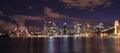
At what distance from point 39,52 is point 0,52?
23.3 ft

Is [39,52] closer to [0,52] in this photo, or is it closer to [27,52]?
[27,52]

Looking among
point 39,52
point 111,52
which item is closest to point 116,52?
point 111,52

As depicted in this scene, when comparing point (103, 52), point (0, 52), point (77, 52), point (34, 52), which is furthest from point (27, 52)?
point (103, 52)

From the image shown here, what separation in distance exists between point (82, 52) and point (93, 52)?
2.65m

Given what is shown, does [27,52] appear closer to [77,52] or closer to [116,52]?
[77,52]

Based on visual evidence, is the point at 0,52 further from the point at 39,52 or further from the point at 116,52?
the point at 116,52

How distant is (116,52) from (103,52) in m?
2.25

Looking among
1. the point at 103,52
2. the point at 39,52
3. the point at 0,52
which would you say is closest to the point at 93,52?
the point at 103,52

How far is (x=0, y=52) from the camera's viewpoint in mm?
61562

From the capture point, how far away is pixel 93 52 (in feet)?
195

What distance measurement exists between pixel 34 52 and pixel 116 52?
47.8ft

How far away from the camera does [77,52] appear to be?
6116 centimetres

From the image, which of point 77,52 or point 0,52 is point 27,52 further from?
point 77,52

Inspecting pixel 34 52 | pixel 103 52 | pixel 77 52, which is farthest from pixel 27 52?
pixel 103 52
